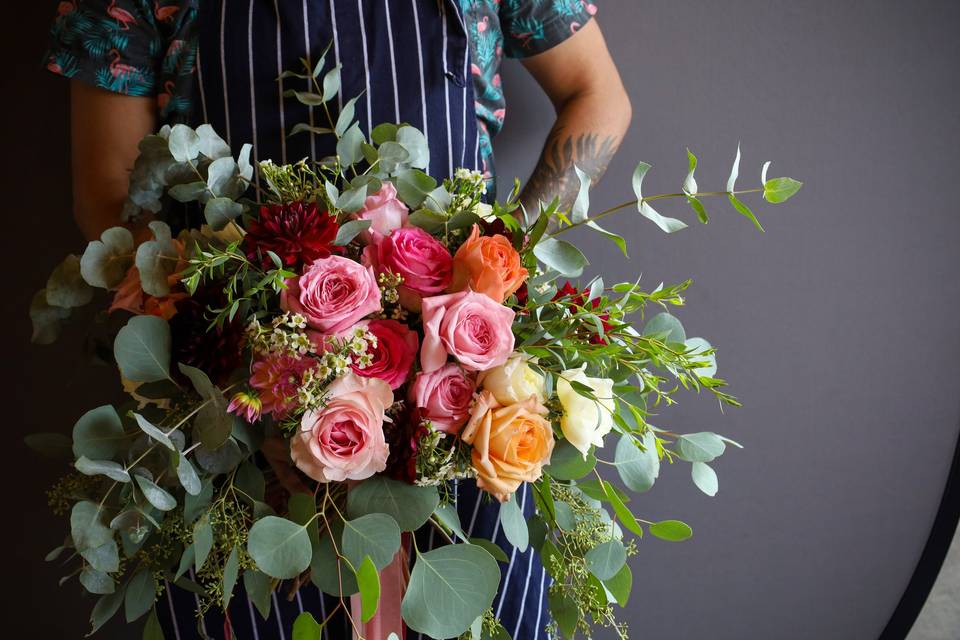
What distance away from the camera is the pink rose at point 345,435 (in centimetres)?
62

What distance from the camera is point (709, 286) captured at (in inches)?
53.3

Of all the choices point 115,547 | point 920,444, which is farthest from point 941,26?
point 115,547

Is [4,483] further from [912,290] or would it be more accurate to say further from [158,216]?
[912,290]

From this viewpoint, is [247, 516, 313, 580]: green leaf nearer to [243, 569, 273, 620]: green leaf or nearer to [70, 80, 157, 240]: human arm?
[243, 569, 273, 620]: green leaf

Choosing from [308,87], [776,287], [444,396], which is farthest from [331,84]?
[776,287]

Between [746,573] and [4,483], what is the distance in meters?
1.37

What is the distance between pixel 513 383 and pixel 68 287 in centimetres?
45

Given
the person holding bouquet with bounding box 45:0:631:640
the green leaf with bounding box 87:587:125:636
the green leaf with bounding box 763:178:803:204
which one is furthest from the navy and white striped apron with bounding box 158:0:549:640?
the green leaf with bounding box 763:178:803:204

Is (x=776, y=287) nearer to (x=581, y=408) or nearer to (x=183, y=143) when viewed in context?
(x=581, y=408)

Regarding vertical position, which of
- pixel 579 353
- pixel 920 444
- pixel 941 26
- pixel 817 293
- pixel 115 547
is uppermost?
pixel 941 26

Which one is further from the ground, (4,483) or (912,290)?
(912,290)

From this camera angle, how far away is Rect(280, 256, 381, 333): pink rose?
2.04ft

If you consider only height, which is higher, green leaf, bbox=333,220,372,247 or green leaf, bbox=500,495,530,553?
green leaf, bbox=333,220,372,247

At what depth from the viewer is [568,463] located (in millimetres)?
713
